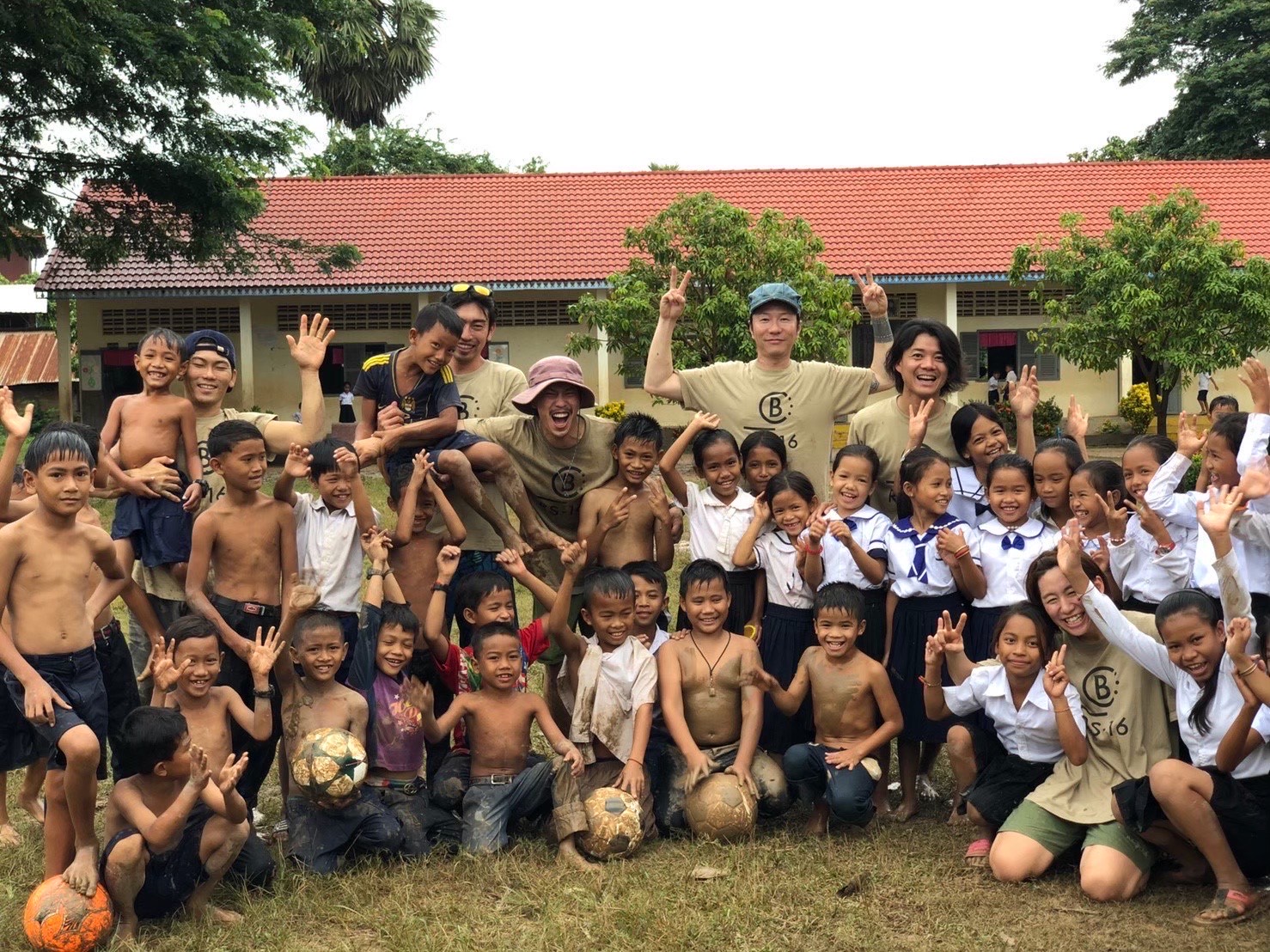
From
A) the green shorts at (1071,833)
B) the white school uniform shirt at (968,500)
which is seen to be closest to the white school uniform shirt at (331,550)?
the white school uniform shirt at (968,500)

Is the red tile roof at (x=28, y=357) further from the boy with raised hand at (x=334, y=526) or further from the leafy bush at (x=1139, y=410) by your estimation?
the boy with raised hand at (x=334, y=526)

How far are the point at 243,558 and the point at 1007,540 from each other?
3061mm

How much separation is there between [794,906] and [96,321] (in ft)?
72.5

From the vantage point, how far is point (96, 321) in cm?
2383

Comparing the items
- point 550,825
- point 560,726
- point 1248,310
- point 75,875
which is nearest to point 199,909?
point 75,875

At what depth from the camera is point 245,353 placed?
2372cm

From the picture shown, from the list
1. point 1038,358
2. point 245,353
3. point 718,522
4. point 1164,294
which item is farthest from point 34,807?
point 1038,358

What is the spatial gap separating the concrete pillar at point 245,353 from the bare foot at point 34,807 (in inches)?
729

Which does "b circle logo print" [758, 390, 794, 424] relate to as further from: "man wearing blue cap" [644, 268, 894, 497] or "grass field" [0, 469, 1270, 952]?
"grass field" [0, 469, 1270, 952]

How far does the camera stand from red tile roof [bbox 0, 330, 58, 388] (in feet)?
107

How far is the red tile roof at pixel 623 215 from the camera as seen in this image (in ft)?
76.7

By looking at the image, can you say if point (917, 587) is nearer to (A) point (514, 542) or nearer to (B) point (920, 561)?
(B) point (920, 561)

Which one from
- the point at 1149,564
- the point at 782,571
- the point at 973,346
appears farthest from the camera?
the point at 973,346

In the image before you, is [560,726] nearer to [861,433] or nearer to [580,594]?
[580,594]
